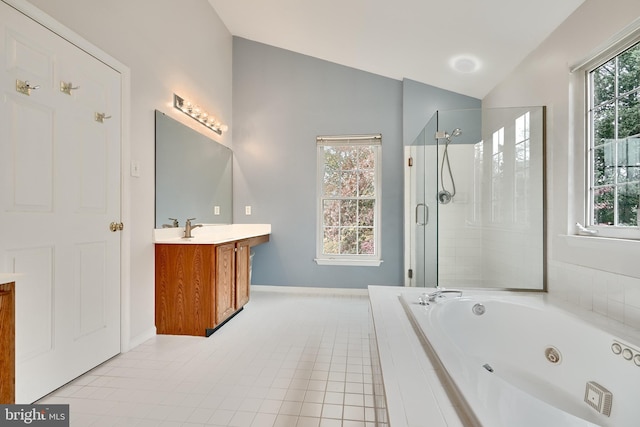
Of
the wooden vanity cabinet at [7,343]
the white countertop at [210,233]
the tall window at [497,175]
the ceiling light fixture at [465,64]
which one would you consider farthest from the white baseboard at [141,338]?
the ceiling light fixture at [465,64]

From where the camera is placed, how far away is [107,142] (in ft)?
6.85

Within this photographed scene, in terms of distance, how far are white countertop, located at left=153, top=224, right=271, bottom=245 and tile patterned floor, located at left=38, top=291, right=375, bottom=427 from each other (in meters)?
0.78

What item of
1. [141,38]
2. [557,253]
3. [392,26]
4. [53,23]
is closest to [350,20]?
[392,26]

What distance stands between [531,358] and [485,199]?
1.41 meters

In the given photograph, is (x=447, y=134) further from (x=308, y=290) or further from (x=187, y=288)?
(x=187, y=288)

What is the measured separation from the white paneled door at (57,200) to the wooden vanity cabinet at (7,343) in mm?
372

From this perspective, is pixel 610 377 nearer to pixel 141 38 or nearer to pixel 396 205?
pixel 396 205

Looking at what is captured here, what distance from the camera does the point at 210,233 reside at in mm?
3447

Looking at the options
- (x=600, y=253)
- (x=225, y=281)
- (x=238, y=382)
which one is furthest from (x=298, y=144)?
(x=600, y=253)

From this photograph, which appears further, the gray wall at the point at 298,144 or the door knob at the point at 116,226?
the gray wall at the point at 298,144

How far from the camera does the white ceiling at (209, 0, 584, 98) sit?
221 cm

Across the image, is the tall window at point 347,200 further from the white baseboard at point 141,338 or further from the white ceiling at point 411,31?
the white baseboard at point 141,338

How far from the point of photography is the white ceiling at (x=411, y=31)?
7.25 ft

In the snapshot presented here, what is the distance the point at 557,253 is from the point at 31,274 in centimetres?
313
